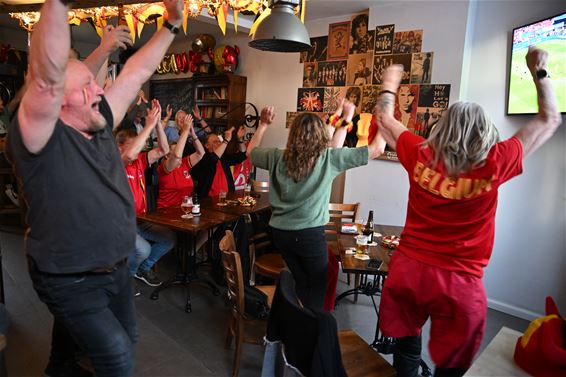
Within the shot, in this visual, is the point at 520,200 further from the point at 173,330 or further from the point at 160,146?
the point at 160,146

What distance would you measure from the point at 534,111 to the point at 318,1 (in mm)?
2555

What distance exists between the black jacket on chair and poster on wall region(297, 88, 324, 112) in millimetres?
3910

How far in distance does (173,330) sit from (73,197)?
2.03m

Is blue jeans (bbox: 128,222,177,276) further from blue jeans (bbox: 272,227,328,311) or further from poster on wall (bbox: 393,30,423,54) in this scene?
poster on wall (bbox: 393,30,423,54)

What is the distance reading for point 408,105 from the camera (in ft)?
13.1

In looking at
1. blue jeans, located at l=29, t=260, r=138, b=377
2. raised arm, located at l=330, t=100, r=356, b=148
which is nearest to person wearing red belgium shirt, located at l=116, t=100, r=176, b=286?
raised arm, located at l=330, t=100, r=356, b=148

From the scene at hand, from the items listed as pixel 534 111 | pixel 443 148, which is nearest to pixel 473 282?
pixel 443 148

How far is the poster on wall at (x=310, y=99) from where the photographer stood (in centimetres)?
503

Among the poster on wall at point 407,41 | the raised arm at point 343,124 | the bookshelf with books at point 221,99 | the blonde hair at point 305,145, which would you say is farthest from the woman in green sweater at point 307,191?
the bookshelf with books at point 221,99

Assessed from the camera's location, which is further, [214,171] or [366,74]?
[366,74]

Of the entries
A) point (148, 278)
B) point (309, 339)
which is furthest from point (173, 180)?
point (309, 339)

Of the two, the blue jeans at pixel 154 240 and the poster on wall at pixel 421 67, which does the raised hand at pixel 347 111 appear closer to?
the poster on wall at pixel 421 67

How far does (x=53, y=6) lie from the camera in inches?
37.0

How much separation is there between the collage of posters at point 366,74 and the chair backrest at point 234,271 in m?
1.98
